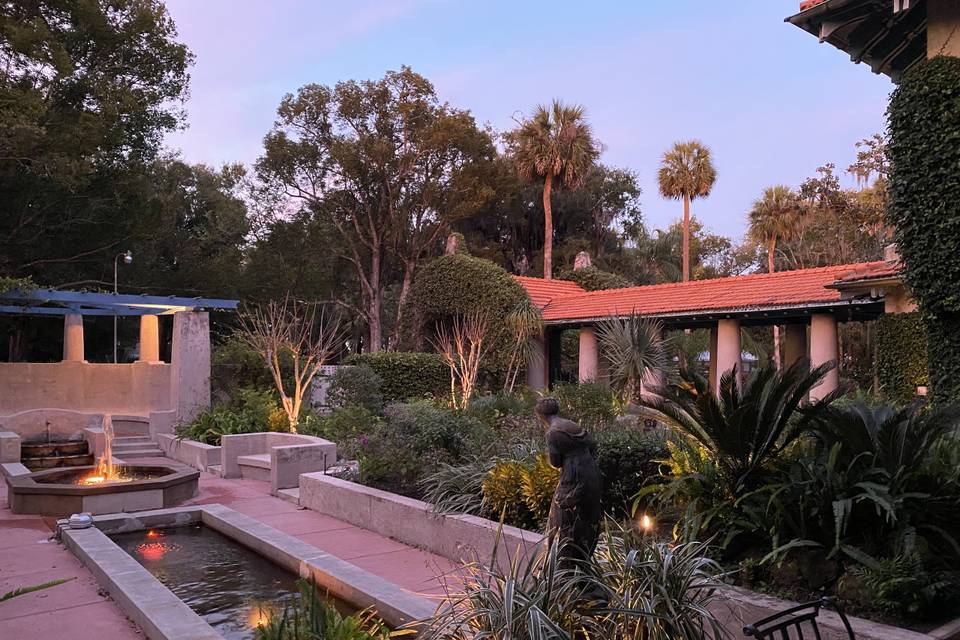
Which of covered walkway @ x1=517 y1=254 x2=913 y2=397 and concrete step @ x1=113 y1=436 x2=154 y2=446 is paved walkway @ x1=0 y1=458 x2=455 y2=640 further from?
covered walkway @ x1=517 y1=254 x2=913 y2=397

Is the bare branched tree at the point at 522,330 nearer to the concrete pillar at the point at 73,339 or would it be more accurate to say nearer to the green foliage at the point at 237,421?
the green foliage at the point at 237,421

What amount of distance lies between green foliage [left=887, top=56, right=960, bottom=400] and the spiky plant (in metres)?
6.10

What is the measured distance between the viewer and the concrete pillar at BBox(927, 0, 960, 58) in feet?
38.3

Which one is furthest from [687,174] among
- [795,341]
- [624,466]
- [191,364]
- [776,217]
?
[624,466]

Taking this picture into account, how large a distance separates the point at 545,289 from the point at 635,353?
8561 mm

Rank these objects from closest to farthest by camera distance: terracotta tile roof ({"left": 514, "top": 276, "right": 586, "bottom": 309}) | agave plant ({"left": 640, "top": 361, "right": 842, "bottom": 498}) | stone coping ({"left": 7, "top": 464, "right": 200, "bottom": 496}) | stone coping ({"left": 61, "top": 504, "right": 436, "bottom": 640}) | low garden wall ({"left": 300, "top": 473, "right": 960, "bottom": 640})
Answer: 1. low garden wall ({"left": 300, "top": 473, "right": 960, "bottom": 640})
2. stone coping ({"left": 61, "top": 504, "right": 436, "bottom": 640})
3. agave plant ({"left": 640, "top": 361, "right": 842, "bottom": 498})
4. stone coping ({"left": 7, "top": 464, "right": 200, "bottom": 496})
5. terracotta tile roof ({"left": 514, "top": 276, "right": 586, "bottom": 309})

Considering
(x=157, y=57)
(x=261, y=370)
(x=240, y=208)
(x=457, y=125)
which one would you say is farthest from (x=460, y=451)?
(x=240, y=208)

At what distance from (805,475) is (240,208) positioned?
33.3 metres

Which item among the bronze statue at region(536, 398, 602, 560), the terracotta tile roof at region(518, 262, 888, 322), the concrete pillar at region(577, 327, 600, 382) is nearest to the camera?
the bronze statue at region(536, 398, 602, 560)

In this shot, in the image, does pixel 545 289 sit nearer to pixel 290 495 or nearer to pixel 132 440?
pixel 132 440

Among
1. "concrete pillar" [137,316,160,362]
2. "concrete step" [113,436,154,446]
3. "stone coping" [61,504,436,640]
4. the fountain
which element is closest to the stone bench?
the fountain

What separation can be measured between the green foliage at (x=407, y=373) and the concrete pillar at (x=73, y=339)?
25.9 ft

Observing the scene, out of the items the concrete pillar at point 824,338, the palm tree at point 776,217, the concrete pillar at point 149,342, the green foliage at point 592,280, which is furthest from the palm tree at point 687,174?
the concrete pillar at point 149,342

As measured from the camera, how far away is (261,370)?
19.1 meters
